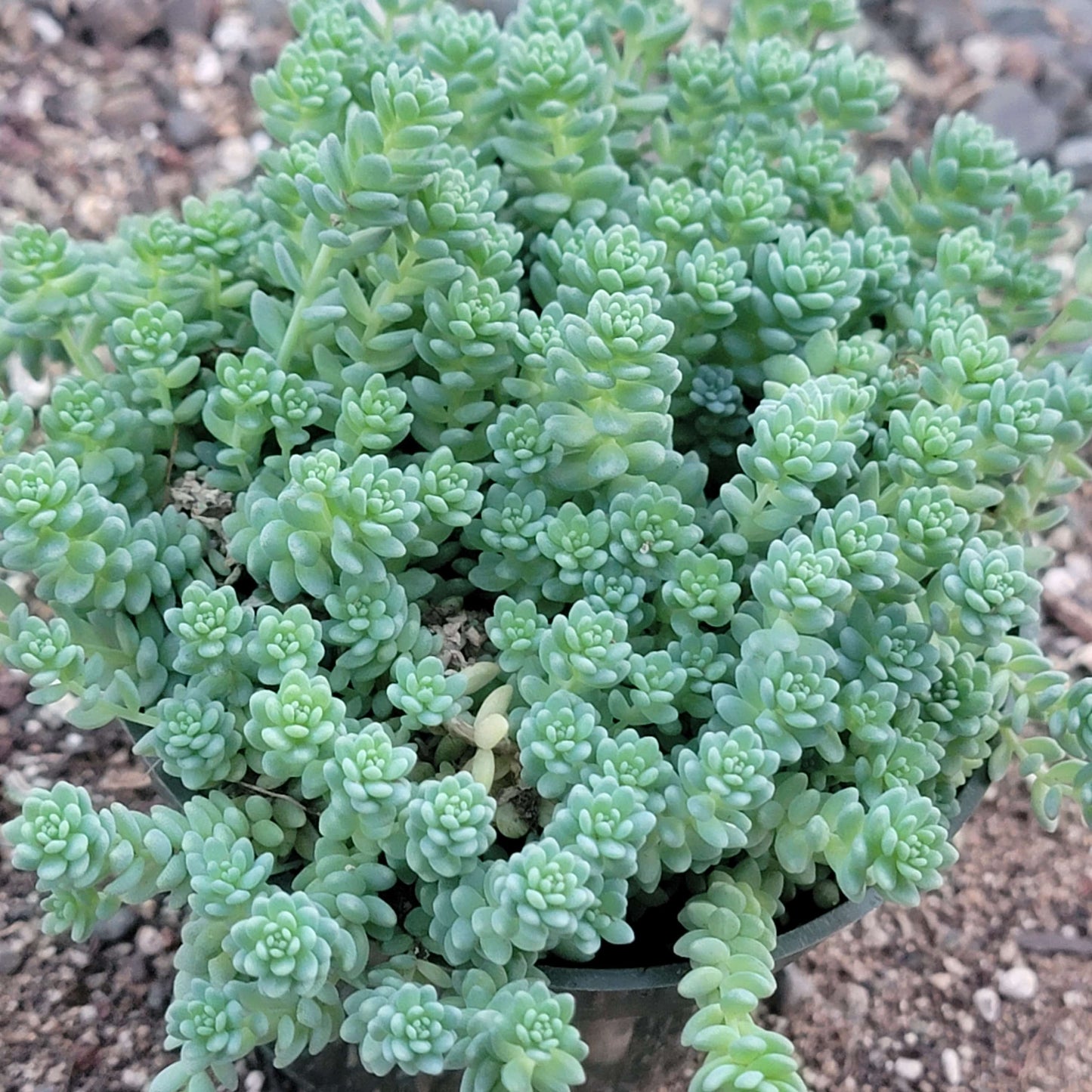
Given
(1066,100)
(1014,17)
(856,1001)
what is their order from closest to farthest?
(856,1001), (1066,100), (1014,17)

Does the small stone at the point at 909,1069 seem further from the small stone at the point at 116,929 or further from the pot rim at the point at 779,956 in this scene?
the small stone at the point at 116,929

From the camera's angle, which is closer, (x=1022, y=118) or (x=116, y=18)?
(x=116, y=18)

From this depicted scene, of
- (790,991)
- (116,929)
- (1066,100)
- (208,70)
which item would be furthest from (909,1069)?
(208,70)

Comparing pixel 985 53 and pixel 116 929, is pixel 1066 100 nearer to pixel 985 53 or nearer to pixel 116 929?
pixel 985 53

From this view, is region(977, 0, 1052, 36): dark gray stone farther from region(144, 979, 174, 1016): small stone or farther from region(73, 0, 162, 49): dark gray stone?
region(144, 979, 174, 1016): small stone

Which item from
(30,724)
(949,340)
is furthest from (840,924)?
(30,724)

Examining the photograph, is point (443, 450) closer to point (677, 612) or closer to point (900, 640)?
point (677, 612)

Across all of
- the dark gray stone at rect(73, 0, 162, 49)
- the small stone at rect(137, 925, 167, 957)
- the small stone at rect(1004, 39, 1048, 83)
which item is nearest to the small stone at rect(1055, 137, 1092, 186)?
the small stone at rect(1004, 39, 1048, 83)
